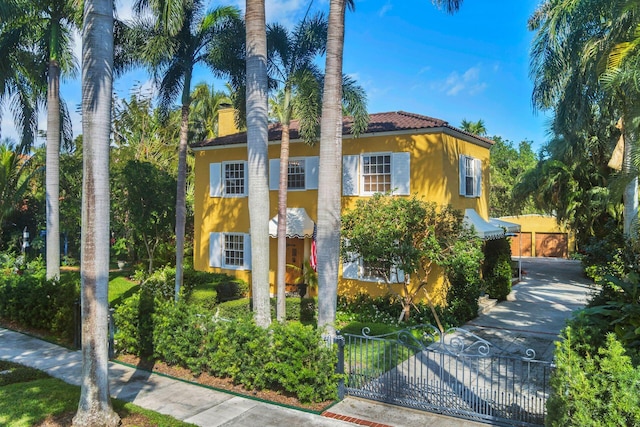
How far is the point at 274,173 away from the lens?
64.8 ft

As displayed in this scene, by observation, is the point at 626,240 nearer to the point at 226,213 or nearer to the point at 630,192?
the point at 630,192

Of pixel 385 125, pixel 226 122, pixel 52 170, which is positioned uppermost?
pixel 226 122

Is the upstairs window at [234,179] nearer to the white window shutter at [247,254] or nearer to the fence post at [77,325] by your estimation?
the white window shutter at [247,254]

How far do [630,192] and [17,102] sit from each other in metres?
23.1

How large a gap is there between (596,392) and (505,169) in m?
49.2

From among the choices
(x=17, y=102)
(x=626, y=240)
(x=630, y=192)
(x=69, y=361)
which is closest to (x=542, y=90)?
(x=630, y=192)

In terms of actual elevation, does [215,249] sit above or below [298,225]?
below

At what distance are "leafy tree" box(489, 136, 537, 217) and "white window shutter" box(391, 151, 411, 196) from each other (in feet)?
97.2

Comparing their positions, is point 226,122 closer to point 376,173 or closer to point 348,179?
point 348,179

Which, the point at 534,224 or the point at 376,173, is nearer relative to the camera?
the point at 376,173

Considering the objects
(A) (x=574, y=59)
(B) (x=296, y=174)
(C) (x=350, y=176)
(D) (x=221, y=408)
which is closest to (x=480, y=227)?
(C) (x=350, y=176)

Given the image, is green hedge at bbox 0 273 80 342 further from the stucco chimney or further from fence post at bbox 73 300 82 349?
the stucco chimney

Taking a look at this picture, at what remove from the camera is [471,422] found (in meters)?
7.95

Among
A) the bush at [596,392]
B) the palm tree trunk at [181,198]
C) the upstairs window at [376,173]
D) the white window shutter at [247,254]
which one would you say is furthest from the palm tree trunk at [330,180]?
the white window shutter at [247,254]
